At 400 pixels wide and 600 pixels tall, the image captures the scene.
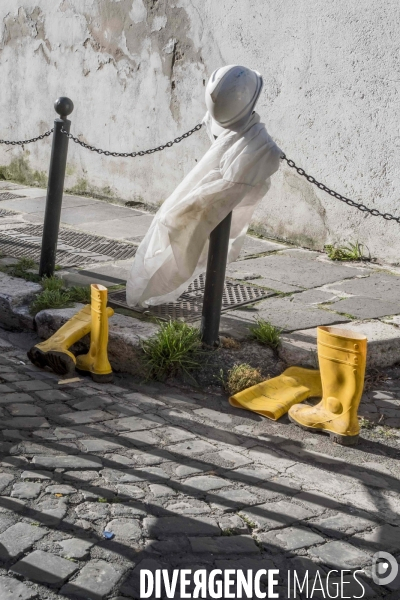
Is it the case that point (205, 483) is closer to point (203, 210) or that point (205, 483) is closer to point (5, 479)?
point (5, 479)

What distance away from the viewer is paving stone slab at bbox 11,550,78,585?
2527 mm

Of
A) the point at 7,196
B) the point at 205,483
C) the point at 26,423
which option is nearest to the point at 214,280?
the point at 26,423

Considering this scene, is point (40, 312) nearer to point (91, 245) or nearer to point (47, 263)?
point (47, 263)

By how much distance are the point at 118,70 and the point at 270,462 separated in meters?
5.75

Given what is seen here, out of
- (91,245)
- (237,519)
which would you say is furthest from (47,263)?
(237,519)

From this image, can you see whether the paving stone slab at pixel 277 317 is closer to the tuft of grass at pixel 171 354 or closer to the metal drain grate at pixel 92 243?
the tuft of grass at pixel 171 354

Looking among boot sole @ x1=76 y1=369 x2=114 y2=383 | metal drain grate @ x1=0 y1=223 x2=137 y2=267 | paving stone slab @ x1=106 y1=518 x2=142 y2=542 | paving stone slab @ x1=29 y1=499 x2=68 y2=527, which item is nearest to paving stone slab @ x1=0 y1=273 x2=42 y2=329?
metal drain grate @ x1=0 y1=223 x2=137 y2=267

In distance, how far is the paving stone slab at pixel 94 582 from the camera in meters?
2.46

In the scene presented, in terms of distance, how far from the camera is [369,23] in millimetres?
6117

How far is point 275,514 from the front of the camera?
9.89ft

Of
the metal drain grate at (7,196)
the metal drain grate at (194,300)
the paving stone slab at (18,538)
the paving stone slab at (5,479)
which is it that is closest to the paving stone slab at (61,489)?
the paving stone slab at (5,479)

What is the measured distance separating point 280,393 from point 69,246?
3021mm

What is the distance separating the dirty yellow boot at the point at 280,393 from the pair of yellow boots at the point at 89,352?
0.76 m

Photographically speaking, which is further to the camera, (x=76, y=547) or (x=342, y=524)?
(x=342, y=524)
